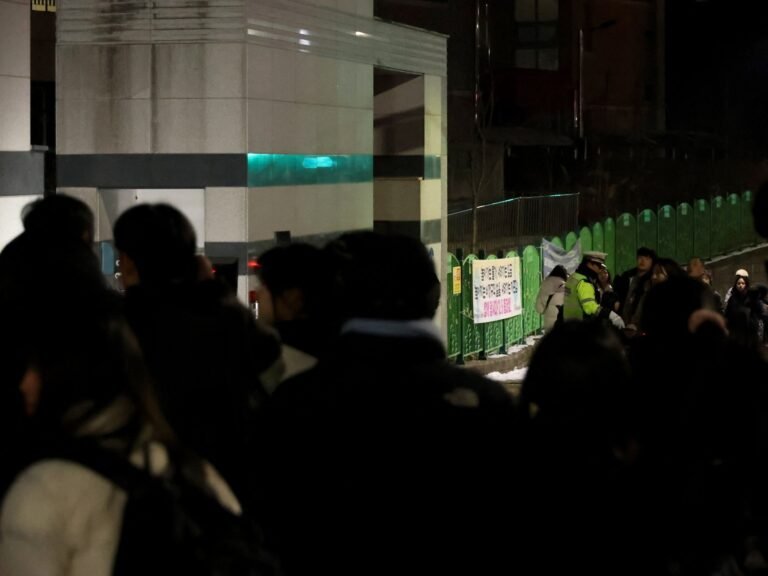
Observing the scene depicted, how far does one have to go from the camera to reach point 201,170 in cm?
1495

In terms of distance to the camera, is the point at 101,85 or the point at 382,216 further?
the point at 382,216

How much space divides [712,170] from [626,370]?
45.7 metres

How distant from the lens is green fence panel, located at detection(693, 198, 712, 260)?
34.2 m

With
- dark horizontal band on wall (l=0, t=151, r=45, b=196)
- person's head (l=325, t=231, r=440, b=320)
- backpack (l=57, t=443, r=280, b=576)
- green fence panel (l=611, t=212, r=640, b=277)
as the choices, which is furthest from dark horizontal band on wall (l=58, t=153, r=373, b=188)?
green fence panel (l=611, t=212, r=640, b=277)

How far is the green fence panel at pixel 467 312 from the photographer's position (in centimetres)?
1977

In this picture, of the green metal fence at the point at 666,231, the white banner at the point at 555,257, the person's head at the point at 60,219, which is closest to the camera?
the person's head at the point at 60,219

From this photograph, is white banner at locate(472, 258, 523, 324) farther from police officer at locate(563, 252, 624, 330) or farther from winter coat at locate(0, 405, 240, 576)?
winter coat at locate(0, 405, 240, 576)

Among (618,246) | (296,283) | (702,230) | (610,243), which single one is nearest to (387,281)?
(296,283)

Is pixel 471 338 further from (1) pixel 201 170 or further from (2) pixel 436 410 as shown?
(2) pixel 436 410

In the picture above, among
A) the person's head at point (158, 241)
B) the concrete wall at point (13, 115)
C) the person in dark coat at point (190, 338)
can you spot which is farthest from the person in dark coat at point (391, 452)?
the concrete wall at point (13, 115)

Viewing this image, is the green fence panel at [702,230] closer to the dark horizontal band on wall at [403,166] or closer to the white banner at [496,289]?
the white banner at [496,289]

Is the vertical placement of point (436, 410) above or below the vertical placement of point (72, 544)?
above

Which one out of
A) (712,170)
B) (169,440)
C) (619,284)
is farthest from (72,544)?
(712,170)

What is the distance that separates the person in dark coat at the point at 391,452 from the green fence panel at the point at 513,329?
17.6 m
